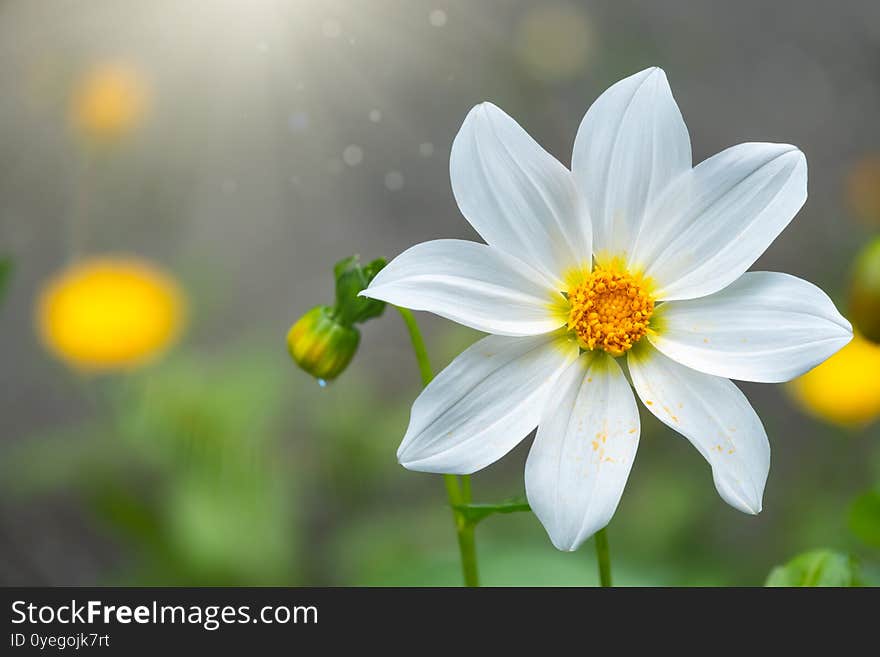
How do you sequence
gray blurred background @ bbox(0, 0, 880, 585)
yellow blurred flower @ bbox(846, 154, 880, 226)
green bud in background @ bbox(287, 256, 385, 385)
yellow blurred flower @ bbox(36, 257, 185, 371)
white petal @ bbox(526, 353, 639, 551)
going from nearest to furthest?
white petal @ bbox(526, 353, 639, 551) → green bud in background @ bbox(287, 256, 385, 385) → yellow blurred flower @ bbox(36, 257, 185, 371) → gray blurred background @ bbox(0, 0, 880, 585) → yellow blurred flower @ bbox(846, 154, 880, 226)

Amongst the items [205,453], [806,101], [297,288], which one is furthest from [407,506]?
[806,101]

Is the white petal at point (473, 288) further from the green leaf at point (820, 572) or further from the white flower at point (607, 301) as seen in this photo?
the green leaf at point (820, 572)

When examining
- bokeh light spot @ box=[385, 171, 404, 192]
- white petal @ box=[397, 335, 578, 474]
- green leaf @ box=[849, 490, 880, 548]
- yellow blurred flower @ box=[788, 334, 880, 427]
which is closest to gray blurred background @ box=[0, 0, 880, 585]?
bokeh light spot @ box=[385, 171, 404, 192]

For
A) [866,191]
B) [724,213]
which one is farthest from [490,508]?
[866,191]

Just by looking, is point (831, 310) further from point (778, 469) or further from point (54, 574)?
point (54, 574)

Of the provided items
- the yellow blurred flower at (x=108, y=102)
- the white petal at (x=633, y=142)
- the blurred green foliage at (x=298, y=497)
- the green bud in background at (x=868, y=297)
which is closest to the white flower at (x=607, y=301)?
the white petal at (x=633, y=142)

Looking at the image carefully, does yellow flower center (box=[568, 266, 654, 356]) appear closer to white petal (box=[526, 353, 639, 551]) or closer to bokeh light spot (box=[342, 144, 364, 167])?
white petal (box=[526, 353, 639, 551])
